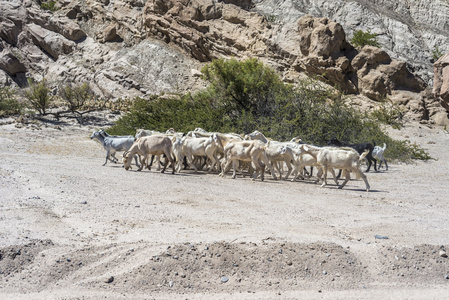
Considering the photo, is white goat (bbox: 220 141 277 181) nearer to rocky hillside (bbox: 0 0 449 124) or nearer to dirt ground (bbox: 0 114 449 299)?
dirt ground (bbox: 0 114 449 299)

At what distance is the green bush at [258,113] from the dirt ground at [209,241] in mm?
9592

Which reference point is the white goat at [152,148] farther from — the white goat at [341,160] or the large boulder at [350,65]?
the large boulder at [350,65]

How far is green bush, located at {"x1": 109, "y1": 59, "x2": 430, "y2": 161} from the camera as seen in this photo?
20.5 metres

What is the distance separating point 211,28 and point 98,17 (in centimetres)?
1310

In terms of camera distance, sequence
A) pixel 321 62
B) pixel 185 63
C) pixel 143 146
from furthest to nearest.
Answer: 1. pixel 185 63
2. pixel 321 62
3. pixel 143 146

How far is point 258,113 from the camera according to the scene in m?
22.1

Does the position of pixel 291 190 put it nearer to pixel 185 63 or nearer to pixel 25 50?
pixel 185 63

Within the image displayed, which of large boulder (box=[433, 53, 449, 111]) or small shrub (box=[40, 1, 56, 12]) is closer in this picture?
large boulder (box=[433, 53, 449, 111])

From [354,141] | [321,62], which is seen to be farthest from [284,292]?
[321,62]

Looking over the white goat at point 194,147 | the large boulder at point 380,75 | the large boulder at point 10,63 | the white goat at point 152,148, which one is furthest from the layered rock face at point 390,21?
the white goat at point 152,148

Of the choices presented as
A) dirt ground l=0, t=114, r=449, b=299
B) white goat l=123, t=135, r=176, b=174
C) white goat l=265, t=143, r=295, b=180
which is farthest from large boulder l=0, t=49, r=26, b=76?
white goat l=265, t=143, r=295, b=180

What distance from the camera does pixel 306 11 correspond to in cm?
4169

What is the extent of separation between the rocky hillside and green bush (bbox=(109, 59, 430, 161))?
11.8 metres

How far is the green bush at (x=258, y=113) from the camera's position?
20.5m
